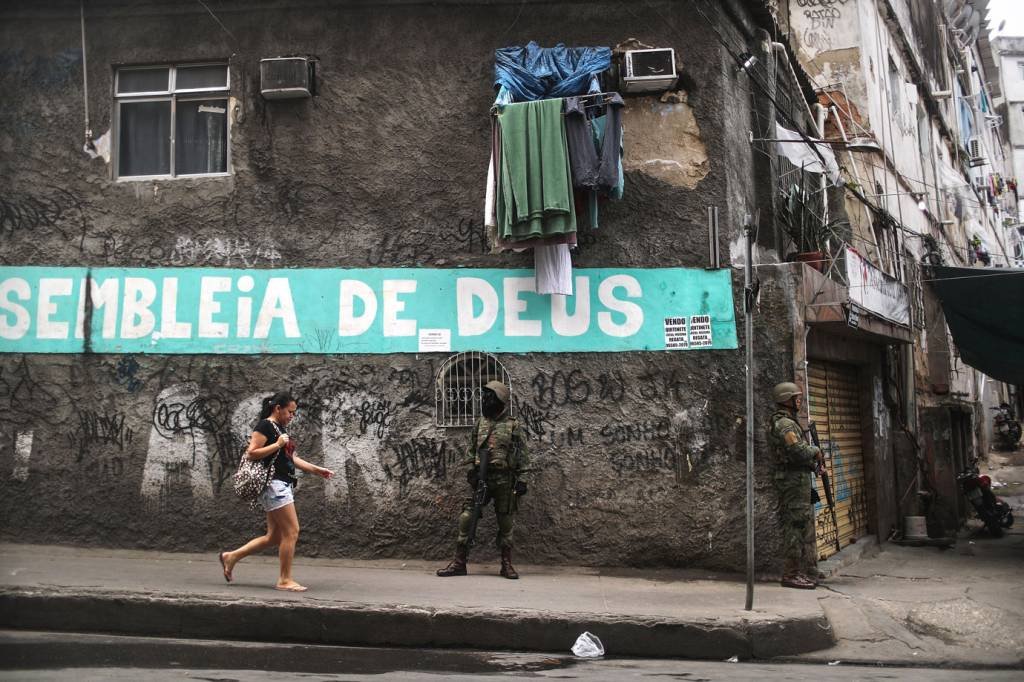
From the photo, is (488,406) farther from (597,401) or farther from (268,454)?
(268,454)

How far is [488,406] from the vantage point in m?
8.04

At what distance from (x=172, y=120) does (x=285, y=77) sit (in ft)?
4.34

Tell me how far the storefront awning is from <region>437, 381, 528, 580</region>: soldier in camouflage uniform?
5.78 m

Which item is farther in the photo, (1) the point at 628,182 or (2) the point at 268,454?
(1) the point at 628,182

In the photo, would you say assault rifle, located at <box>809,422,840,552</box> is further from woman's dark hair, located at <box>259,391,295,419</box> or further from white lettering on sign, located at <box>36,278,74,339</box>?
white lettering on sign, located at <box>36,278,74,339</box>

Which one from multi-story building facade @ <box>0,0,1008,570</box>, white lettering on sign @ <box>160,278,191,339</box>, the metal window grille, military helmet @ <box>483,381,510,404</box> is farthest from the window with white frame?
military helmet @ <box>483,381,510,404</box>

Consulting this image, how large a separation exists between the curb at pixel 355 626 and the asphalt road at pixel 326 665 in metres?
0.13

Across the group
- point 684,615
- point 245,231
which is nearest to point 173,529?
point 245,231

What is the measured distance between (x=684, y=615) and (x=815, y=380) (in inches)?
167

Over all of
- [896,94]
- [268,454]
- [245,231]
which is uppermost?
[896,94]

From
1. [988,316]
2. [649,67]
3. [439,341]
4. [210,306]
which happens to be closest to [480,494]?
[439,341]

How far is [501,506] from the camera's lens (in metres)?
7.97

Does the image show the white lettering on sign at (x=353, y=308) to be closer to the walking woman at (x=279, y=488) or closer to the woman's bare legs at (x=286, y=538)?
the walking woman at (x=279, y=488)

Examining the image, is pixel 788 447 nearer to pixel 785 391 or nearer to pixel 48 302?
pixel 785 391
